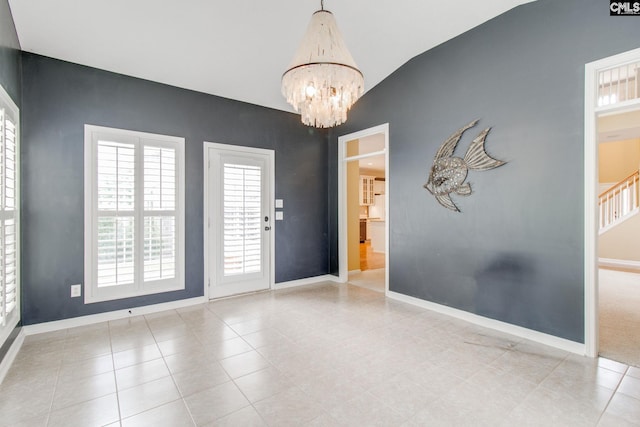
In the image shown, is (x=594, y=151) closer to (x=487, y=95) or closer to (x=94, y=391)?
(x=487, y=95)

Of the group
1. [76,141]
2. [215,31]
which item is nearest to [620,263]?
[215,31]

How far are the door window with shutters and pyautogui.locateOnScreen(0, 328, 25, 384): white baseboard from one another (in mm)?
157

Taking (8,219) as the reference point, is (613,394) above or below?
below

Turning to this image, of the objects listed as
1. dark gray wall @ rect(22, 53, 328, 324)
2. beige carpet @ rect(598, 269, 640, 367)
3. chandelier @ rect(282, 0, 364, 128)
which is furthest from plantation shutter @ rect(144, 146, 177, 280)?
beige carpet @ rect(598, 269, 640, 367)

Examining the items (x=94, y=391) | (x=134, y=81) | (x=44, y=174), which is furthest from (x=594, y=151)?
(x=44, y=174)

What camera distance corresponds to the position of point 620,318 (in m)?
3.44

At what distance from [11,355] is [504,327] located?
14.7ft

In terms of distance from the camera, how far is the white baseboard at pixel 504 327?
A: 2710mm

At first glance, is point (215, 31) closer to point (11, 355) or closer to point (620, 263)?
point (11, 355)

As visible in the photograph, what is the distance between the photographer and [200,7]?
2848 millimetres

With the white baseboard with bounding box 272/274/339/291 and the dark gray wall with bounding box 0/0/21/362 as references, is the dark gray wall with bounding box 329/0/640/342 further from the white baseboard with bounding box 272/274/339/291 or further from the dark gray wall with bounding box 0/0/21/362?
the dark gray wall with bounding box 0/0/21/362

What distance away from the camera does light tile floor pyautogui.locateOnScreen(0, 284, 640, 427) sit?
1.87m

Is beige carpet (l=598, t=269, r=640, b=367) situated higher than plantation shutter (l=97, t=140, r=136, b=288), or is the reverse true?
plantation shutter (l=97, t=140, r=136, b=288)

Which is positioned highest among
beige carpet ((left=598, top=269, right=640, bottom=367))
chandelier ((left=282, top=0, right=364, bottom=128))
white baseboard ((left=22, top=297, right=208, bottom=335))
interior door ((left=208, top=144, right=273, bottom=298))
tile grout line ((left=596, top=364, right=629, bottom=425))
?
chandelier ((left=282, top=0, right=364, bottom=128))
